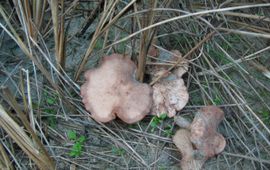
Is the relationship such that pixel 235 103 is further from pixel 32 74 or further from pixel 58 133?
pixel 32 74

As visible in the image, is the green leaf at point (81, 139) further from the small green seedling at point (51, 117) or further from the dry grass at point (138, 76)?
the small green seedling at point (51, 117)

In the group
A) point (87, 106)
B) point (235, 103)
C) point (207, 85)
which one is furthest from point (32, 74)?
point (235, 103)

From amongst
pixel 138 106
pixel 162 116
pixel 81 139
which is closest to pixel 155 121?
pixel 162 116

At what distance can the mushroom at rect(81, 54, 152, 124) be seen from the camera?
5.25 feet

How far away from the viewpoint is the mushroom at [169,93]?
1681 mm

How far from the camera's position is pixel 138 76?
169cm

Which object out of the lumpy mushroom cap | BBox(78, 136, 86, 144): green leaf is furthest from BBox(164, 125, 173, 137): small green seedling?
BBox(78, 136, 86, 144): green leaf

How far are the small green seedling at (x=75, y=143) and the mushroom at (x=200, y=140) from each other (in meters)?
0.38

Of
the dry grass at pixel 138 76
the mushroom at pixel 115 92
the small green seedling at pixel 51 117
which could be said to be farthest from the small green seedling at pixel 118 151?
the small green seedling at pixel 51 117

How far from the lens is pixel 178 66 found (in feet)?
5.76

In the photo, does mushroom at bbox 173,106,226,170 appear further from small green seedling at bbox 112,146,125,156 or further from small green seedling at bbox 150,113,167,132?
small green seedling at bbox 112,146,125,156

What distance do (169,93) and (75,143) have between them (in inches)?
17.5

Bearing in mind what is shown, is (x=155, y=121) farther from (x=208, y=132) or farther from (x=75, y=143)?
(x=75, y=143)

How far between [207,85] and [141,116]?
14.6 inches
